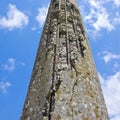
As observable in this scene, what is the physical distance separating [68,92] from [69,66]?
584 mm

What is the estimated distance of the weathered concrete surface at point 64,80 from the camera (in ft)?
13.9

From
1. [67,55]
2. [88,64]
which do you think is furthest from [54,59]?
[88,64]

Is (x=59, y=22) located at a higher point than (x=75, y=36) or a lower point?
higher

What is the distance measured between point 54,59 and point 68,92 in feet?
2.61

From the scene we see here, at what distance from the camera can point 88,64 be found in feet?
16.9

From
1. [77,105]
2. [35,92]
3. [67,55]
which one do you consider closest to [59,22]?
[67,55]

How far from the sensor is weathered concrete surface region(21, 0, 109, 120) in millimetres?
4223

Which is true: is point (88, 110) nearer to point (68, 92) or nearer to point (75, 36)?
point (68, 92)

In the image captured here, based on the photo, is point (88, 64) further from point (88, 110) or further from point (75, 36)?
point (88, 110)

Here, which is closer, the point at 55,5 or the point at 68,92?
the point at 68,92

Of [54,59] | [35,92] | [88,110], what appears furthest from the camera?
[54,59]

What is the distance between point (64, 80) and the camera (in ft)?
15.1

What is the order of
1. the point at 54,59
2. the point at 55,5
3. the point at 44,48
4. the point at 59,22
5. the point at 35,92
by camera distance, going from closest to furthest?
the point at 35,92, the point at 54,59, the point at 44,48, the point at 59,22, the point at 55,5

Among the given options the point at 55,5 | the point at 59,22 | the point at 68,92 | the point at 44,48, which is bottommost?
the point at 68,92
